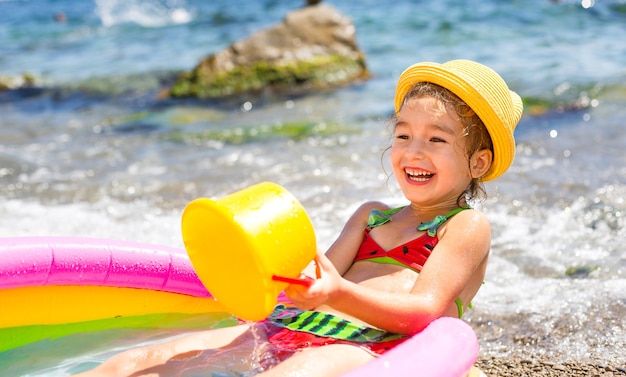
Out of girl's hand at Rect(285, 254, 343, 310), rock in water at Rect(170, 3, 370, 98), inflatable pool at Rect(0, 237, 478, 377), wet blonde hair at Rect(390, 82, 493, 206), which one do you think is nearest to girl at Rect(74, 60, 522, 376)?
wet blonde hair at Rect(390, 82, 493, 206)

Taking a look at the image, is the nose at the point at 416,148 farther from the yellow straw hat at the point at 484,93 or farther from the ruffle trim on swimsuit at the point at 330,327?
the ruffle trim on swimsuit at the point at 330,327

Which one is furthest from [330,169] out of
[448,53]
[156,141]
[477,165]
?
[448,53]

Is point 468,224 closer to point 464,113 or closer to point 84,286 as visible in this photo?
point 464,113

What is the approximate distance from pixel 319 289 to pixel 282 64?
22.6ft

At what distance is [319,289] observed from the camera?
77.7 inches

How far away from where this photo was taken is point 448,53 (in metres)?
10.1

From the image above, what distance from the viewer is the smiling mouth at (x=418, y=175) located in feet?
8.22

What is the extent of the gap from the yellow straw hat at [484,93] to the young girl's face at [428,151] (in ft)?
0.24

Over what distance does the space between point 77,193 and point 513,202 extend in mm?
2791

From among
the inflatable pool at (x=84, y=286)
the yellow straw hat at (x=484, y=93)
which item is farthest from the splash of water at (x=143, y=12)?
the yellow straw hat at (x=484, y=93)

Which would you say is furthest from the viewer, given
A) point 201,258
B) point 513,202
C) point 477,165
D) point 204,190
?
point 204,190

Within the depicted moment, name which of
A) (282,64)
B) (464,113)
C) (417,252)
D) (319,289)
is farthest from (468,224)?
(282,64)

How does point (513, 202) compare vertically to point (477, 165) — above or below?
below

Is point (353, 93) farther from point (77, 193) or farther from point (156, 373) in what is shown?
point (156, 373)
